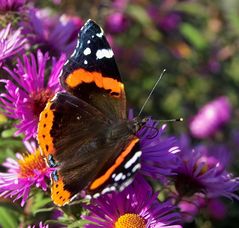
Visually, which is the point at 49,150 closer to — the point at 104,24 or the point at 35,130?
the point at 35,130

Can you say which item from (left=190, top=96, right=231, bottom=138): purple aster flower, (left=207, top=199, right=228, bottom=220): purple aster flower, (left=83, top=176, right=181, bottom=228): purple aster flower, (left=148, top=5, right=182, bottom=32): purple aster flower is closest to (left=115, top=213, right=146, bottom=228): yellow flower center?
(left=83, top=176, right=181, bottom=228): purple aster flower

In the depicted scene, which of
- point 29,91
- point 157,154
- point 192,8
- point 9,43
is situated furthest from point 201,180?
point 192,8

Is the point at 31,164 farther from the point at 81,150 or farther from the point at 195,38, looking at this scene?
the point at 195,38

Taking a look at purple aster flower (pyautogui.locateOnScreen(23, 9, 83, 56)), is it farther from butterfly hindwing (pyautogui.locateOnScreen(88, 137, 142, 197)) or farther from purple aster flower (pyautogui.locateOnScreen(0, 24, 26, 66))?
butterfly hindwing (pyautogui.locateOnScreen(88, 137, 142, 197))

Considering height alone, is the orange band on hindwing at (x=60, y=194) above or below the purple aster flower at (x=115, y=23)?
above

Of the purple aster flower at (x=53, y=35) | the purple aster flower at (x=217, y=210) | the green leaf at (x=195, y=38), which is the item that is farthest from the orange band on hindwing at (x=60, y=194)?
the green leaf at (x=195, y=38)

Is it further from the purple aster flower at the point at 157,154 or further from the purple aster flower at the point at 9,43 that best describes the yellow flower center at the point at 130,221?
the purple aster flower at the point at 9,43
